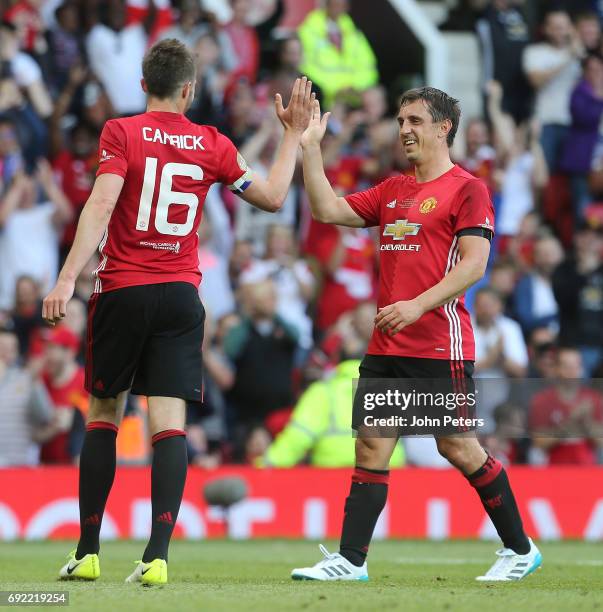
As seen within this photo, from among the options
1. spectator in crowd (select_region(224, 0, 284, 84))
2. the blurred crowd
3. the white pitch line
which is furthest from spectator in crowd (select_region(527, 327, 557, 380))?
spectator in crowd (select_region(224, 0, 284, 84))

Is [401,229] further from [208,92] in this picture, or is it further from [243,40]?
[243,40]

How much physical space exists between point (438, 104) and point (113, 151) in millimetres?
1567

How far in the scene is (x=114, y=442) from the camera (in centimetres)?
638

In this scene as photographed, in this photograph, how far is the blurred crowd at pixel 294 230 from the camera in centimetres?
1166

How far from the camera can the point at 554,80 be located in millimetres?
15617

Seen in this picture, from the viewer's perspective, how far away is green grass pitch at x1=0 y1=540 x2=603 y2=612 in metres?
5.31

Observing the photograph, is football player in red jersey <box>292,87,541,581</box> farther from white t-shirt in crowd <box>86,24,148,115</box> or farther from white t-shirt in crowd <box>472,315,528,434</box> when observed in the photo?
white t-shirt in crowd <box>86,24,148,115</box>

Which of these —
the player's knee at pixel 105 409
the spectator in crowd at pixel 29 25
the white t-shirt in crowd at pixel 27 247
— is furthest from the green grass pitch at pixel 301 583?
the spectator in crowd at pixel 29 25

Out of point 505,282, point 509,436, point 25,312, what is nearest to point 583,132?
point 505,282

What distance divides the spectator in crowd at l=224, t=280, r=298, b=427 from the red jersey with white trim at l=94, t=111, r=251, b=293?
605 centimetres

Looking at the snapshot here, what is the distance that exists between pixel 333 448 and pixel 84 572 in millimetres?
5335

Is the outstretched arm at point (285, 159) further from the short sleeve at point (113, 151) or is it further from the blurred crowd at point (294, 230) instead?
the blurred crowd at point (294, 230)

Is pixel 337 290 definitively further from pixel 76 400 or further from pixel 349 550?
pixel 349 550

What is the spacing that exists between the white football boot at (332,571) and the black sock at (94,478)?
95 cm
